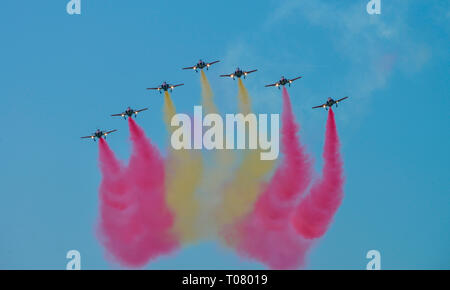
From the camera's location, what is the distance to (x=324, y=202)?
132m

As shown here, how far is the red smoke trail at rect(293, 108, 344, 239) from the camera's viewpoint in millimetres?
131875

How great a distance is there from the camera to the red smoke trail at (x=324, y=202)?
13188 cm

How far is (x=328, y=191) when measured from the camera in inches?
5202

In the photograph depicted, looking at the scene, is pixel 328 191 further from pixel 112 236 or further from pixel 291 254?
pixel 112 236

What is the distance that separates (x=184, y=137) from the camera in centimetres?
13712
